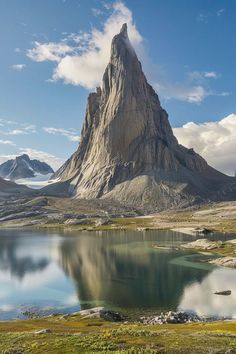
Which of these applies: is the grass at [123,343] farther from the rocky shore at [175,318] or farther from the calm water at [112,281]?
the calm water at [112,281]

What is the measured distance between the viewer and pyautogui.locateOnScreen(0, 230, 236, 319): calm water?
223 feet

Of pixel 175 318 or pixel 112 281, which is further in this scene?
pixel 112 281

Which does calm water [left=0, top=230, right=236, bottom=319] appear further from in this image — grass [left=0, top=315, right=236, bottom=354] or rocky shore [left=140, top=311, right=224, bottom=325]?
grass [left=0, top=315, right=236, bottom=354]

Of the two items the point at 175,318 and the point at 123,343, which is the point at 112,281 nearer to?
the point at 175,318

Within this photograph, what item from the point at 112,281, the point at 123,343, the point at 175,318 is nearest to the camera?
the point at 123,343

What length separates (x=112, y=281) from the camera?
8575cm

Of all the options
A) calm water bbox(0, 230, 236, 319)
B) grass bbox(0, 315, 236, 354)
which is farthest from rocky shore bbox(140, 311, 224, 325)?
grass bbox(0, 315, 236, 354)

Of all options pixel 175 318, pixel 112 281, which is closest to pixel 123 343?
pixel 175 318

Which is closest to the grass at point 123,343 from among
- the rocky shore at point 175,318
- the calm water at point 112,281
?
the rocky shore at point 175,318

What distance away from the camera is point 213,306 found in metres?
65.8

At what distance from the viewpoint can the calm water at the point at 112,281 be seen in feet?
223

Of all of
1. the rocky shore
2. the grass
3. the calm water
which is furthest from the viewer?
the calm water

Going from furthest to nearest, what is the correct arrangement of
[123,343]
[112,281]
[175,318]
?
1. [112,281]
2. [175,318]
3. [123,343]

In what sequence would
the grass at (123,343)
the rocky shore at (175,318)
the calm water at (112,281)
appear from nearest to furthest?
1. the grass at (123,343)
2. the rocky shore at (175,318)
3. the calm water at (112,281)
